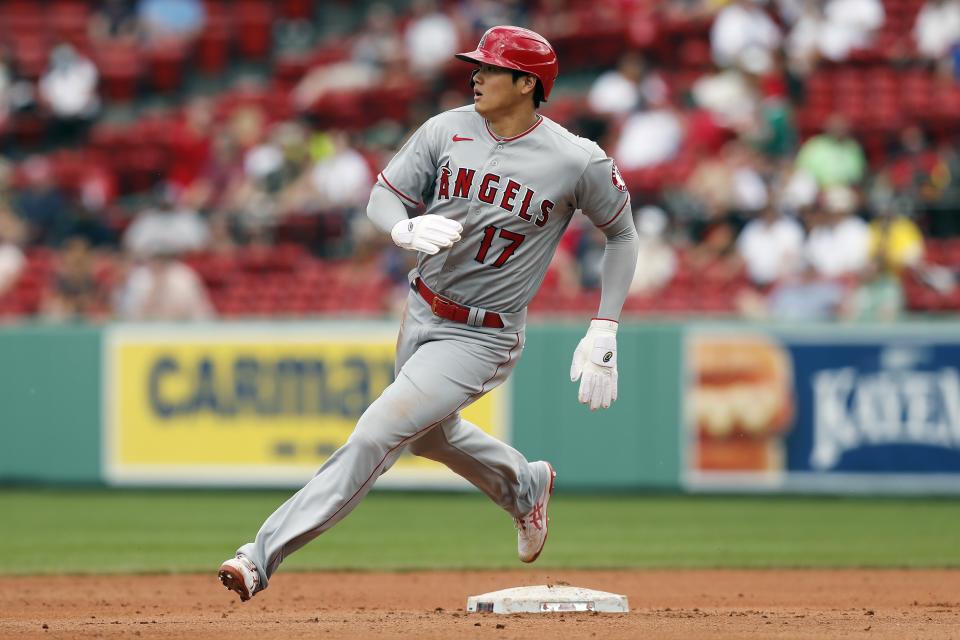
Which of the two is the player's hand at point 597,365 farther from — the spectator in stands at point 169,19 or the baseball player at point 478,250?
the spectator in stands at point 169,19

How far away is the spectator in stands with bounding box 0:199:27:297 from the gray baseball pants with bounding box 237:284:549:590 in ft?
29.8

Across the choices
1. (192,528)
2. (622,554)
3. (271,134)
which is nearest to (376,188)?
(622,554)

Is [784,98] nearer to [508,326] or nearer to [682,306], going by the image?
[682,306]

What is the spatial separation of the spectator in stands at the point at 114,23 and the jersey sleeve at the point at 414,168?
13.2 m

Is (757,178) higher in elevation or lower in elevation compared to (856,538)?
higher

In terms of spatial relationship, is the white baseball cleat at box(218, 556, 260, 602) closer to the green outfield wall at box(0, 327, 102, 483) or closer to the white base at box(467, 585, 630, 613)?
the white base at box(467, 585, 630, 613)

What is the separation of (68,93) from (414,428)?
500 inches

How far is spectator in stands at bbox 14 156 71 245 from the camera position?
14992 mm

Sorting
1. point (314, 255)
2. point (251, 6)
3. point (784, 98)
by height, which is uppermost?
point (251, 6)

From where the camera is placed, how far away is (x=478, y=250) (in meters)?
5.61

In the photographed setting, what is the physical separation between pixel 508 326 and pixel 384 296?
722 centimetres

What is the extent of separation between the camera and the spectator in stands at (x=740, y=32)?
14352 millimetres

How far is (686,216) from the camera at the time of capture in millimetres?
12891

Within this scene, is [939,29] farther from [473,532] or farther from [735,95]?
[473,532]
